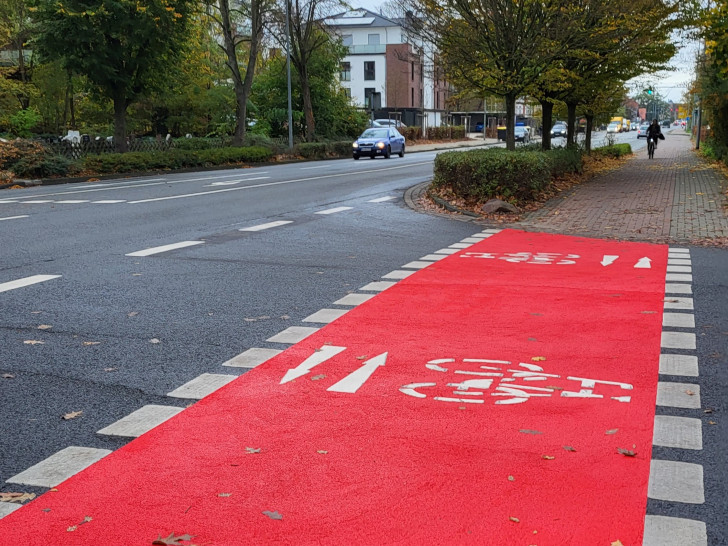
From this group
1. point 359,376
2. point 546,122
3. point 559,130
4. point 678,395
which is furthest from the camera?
point 559,130

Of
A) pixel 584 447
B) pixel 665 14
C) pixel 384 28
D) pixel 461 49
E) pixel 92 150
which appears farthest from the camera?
pixel 384 28

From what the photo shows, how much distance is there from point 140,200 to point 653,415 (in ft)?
49.6

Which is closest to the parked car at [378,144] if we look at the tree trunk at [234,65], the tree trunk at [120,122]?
the tree trunk at [234,65]

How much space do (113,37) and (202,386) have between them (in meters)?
27.5

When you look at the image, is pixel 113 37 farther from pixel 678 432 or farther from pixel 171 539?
pixel 171 539

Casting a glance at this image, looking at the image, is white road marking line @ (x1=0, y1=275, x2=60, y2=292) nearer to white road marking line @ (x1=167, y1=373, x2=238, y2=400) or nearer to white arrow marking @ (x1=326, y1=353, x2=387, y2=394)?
white road marking line @ (x1=167, y1=373, x2=238, y2=400)

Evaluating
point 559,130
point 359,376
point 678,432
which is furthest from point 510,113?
point 559,130

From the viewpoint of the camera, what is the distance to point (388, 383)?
520cm

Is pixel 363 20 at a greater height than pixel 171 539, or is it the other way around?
pixel 363 20

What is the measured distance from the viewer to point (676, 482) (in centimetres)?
375

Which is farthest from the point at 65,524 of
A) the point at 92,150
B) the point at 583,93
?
the point at 92,150

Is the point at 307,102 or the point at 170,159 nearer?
the point at 170,159

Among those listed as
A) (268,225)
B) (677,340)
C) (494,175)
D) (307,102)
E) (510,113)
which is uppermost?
(307,102)

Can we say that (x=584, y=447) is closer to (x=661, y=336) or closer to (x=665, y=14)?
(x=661, y=336)
